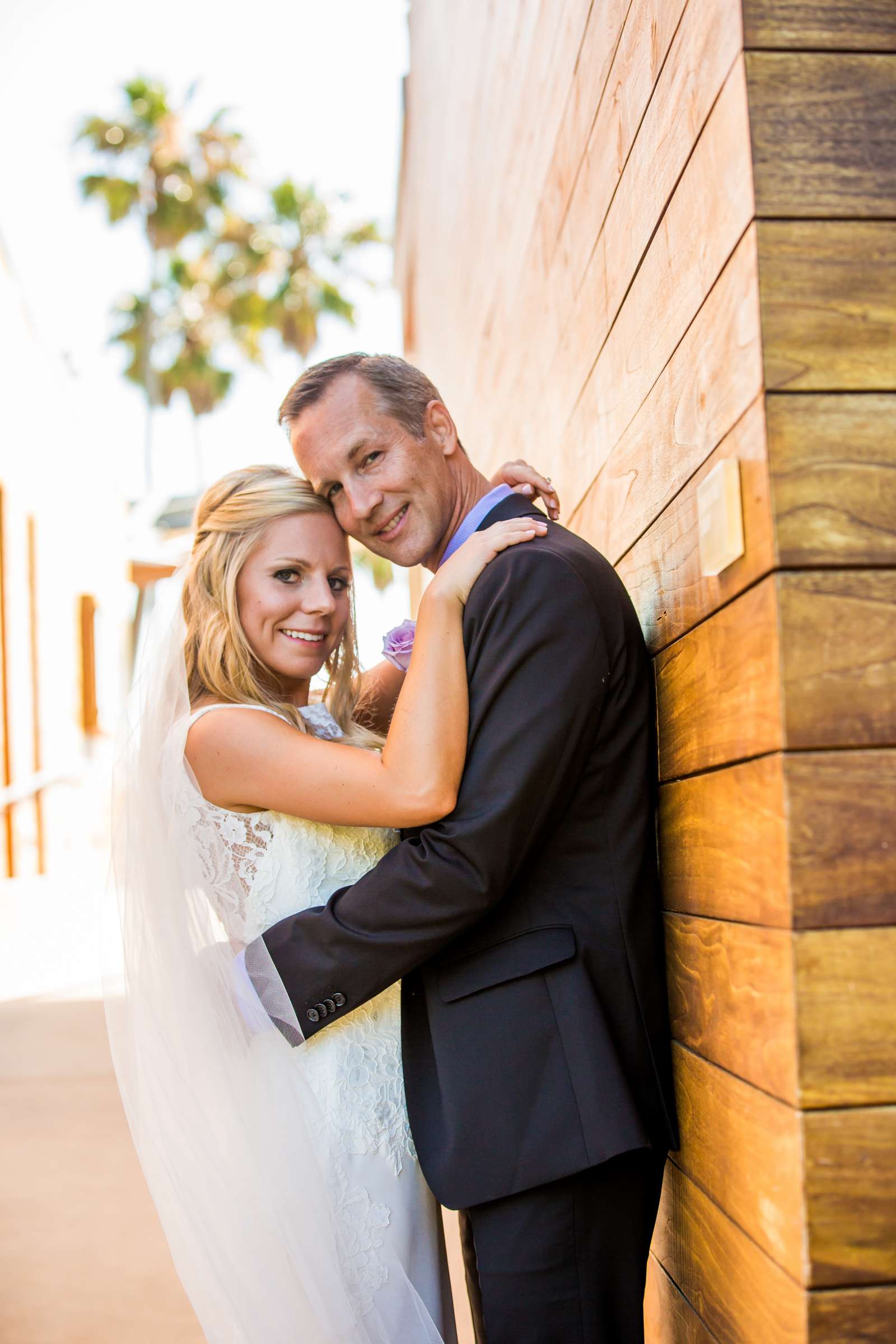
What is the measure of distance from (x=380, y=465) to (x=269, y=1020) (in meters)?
1.01

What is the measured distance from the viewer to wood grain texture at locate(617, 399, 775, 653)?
48.0 inches

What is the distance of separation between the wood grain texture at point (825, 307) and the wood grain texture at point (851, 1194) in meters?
0.76

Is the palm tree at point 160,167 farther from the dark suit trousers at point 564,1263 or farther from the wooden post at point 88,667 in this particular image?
the dark suit trousers at point 564,1263

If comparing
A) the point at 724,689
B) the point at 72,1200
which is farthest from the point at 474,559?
the point at 72,1200

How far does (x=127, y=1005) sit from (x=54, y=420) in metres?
10.7

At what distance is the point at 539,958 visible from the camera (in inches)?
63.7

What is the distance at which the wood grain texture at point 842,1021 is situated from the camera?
1.15 m

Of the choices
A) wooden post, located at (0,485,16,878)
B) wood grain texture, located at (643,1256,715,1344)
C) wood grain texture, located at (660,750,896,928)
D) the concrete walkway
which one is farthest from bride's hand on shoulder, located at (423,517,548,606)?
wooden post, located at (0,485,16,878)

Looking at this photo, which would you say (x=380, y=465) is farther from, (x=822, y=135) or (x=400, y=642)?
(x=822, y=135)

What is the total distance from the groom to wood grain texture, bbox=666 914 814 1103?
0.24 feet

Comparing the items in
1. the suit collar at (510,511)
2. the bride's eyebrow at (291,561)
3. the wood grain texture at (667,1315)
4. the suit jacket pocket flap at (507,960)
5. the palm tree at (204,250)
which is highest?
Answer: the palm tree at (204,250)

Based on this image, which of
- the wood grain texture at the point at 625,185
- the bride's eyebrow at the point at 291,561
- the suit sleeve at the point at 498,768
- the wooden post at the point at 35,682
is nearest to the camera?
the wood grain texture at the point at 625,185

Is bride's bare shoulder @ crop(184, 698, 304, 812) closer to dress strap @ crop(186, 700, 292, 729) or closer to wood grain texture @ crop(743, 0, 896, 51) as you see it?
dress strap @ crop(186, 700, 292, 729)

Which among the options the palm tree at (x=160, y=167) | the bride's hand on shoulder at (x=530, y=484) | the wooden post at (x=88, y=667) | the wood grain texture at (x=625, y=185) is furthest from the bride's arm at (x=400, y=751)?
the palm tree at (x=160, y=167)
